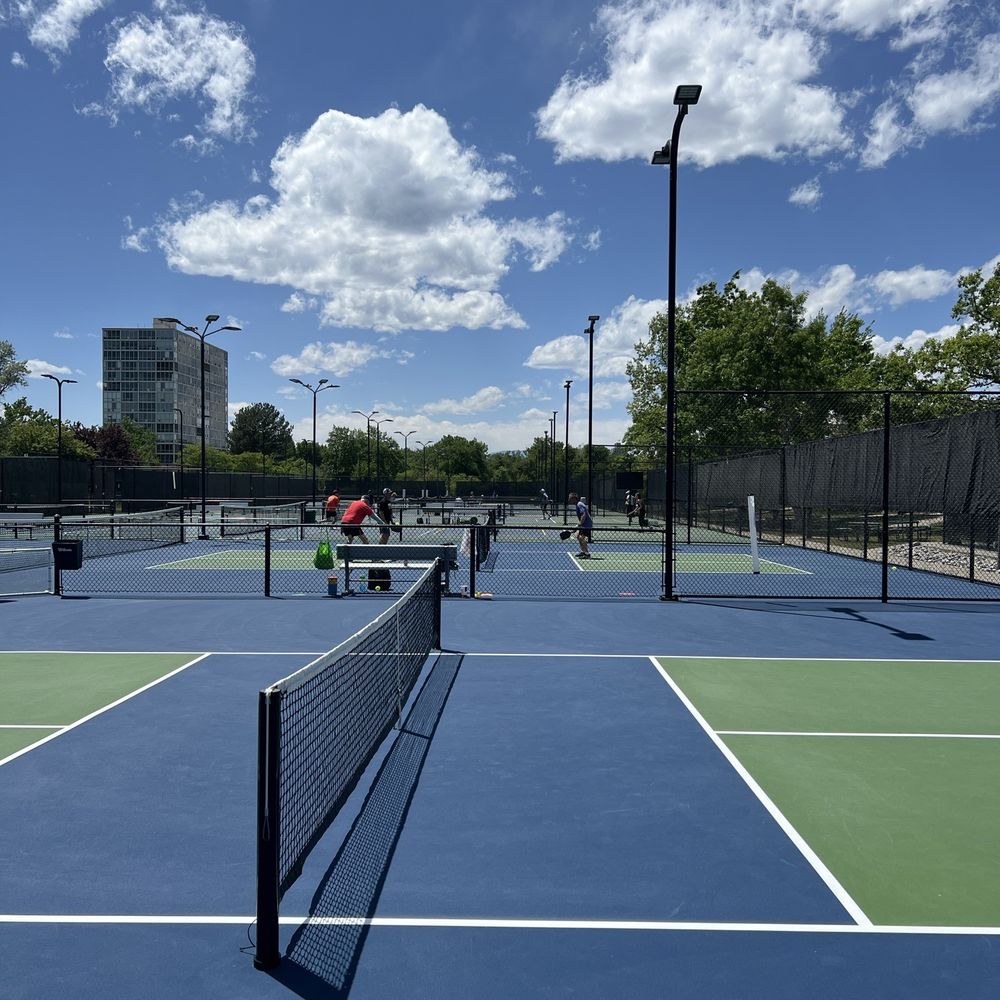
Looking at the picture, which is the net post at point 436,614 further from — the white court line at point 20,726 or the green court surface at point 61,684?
the white court line at point 20,726

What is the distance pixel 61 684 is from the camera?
9.09 metres

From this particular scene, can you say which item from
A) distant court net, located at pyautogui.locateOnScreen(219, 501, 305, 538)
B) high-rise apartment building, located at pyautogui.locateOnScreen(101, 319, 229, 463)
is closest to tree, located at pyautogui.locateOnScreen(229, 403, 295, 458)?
high-rise apartment building, located at pyautogui.locateOnScreen(101, 319, 229, 463)

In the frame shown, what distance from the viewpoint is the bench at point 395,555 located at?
15961 mm

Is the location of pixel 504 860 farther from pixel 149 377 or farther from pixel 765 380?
pixel 149 377

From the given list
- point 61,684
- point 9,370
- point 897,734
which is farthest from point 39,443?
point 897,734

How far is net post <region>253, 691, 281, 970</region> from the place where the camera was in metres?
3.98

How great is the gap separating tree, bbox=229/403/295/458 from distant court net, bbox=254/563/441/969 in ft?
488

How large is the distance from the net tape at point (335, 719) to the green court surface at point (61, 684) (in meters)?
2.45

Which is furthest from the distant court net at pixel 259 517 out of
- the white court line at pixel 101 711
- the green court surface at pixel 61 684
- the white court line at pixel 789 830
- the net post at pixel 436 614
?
the white court line at pixel 789 830

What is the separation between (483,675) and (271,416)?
6186 inches

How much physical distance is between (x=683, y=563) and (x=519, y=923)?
20512 mm

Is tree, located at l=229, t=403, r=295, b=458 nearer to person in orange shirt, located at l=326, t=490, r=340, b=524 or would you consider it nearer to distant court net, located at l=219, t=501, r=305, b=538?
distant court net, located at l=219, t=501, r=305, b=538

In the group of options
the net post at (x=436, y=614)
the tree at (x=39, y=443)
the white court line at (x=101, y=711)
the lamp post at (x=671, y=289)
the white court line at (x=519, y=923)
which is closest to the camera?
the white court line at (x=519, y=923)

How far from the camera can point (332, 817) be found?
551 centimetres
